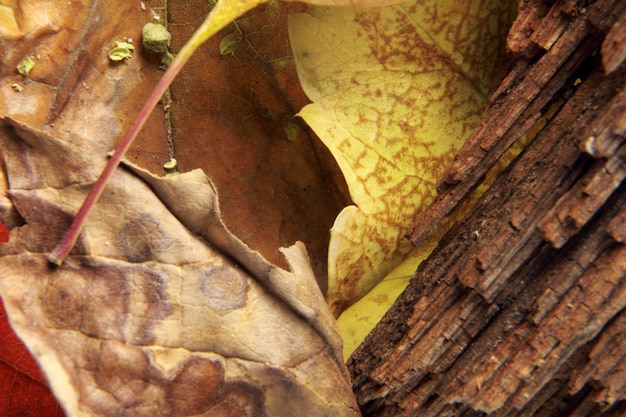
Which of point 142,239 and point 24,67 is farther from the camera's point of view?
point 24,67

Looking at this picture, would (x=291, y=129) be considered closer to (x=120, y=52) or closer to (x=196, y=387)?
(x=120, y=52)

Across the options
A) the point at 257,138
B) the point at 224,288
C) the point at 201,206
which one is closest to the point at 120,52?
the point at 257,138

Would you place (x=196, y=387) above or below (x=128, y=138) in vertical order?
below

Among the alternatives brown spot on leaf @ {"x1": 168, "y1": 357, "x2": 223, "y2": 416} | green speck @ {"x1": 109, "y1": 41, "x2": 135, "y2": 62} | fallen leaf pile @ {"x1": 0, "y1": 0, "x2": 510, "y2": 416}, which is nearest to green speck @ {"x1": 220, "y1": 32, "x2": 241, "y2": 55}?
fallen leaf pile @ {"x1": 0, "y1": 0, "x2": 510, "y2": 416}

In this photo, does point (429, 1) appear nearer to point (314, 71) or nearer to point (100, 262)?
point (314, 71)

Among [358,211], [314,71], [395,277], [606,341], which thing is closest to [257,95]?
[314,71]

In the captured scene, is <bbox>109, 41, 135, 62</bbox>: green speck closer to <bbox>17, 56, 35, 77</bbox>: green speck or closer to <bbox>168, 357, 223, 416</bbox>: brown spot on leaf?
<bbox>17, 56, 35, 77</bbox>: green speck

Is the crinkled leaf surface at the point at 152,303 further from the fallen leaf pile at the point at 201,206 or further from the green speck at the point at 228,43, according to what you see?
the green speck at the point at 228,43
